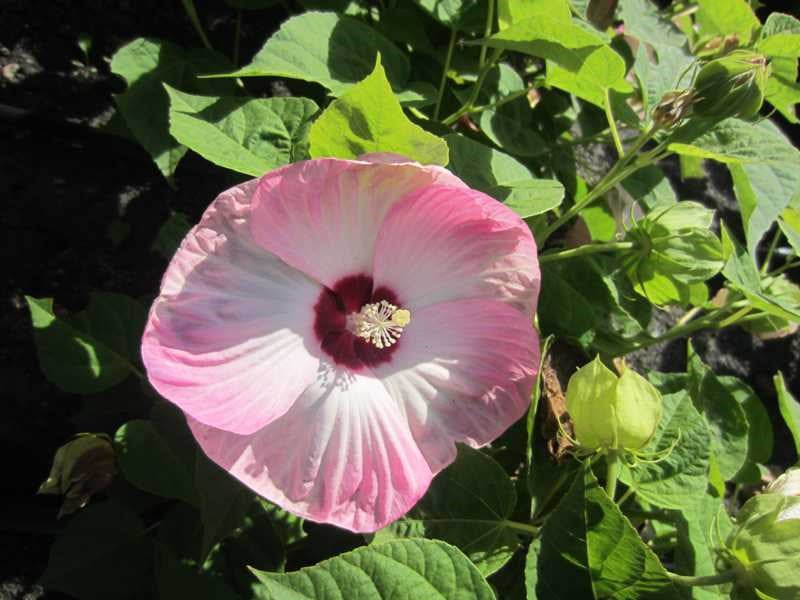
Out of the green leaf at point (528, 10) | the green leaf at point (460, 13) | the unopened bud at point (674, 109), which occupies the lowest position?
the green leaf at point (460, 13)

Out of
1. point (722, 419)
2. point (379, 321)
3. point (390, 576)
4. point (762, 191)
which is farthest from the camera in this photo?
point (722, 419)

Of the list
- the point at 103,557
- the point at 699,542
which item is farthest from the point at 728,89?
the point at 103,557

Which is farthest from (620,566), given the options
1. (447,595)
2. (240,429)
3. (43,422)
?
(43,422)

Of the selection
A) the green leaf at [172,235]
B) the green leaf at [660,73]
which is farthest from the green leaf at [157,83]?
the green leaf at [660,73]

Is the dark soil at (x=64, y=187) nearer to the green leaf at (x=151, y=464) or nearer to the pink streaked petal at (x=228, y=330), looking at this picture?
the green leaf at (x=151, y=464)

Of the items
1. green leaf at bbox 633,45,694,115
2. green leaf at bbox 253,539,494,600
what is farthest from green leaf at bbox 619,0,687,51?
green leaf at bbox 253,539,494,600

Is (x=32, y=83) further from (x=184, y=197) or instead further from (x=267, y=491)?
(x=267, y=491)

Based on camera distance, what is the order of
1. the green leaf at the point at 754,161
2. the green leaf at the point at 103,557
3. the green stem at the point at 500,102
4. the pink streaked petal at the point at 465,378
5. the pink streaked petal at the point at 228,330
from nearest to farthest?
the pink streaked petal at the point at 228,330 < the pink streaked petal at the point at 465,378 < the green leaf at the point at 754,161 < the green leaf at the point at 103,557 < the green stem at the point at 500,102

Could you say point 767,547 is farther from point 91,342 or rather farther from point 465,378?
point 91,342
